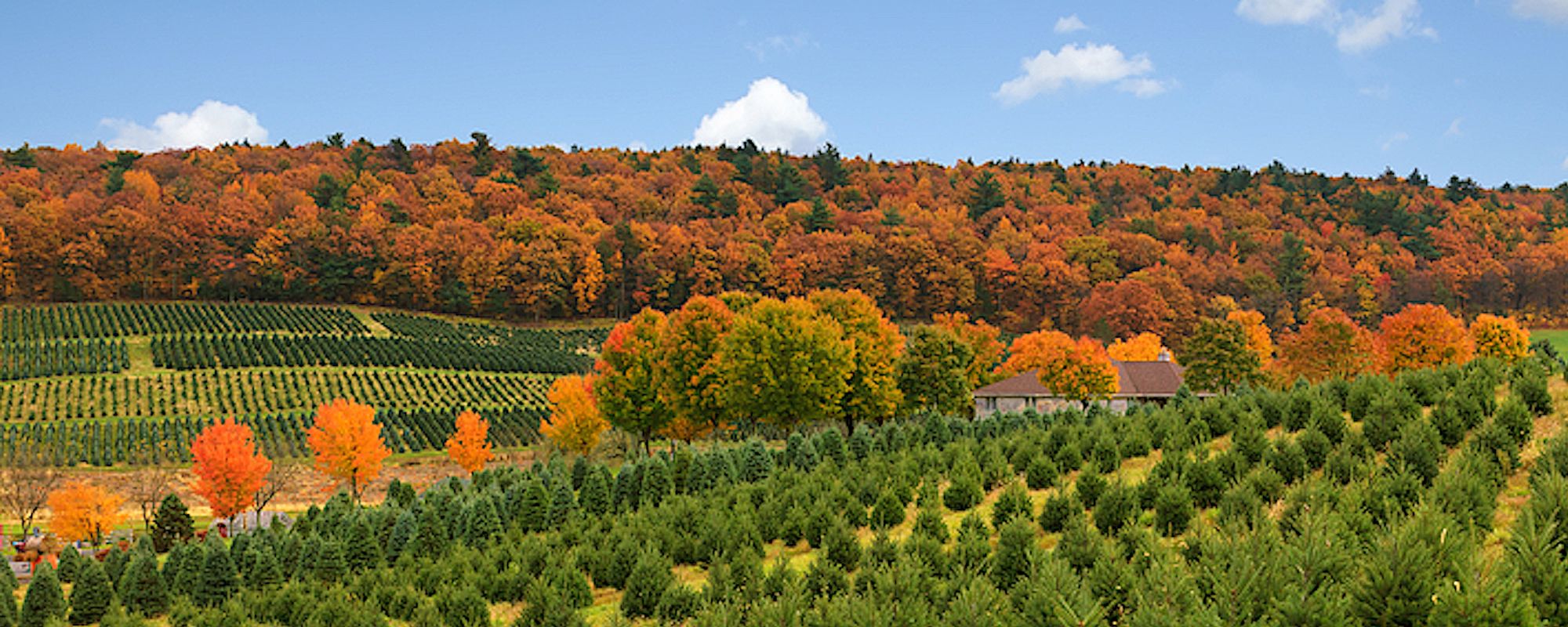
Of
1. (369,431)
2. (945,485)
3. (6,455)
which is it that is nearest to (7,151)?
(6,455)

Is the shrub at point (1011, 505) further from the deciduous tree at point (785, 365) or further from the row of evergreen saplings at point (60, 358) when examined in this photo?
the row of evergreen saplings at point (60, 358)

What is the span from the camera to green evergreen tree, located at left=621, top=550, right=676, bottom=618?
48.4ft

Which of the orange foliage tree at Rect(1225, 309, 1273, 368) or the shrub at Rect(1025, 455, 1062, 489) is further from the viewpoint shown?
the orange foliage tree at Rect(1225, 309, 1273, 368)

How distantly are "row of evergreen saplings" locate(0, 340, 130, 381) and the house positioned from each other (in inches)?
1978

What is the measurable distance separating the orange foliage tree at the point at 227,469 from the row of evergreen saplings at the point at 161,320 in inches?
1559

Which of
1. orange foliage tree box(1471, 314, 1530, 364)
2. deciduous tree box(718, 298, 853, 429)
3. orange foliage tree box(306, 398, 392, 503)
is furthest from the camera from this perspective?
orange foliage tree box(1471, 314, 1530, 364)

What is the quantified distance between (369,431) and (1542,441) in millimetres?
40824

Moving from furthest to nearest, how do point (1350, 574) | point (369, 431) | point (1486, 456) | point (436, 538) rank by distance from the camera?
point (369, 431)
point (436, 538)
point (1486, 456)
point (1350, 574)

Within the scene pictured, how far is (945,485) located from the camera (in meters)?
19.9

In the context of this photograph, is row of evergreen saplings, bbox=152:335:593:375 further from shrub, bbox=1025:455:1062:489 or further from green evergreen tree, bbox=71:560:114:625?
shrub, bbox=1025:455:1062:489

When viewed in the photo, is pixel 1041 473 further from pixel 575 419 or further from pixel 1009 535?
pixel 575 419

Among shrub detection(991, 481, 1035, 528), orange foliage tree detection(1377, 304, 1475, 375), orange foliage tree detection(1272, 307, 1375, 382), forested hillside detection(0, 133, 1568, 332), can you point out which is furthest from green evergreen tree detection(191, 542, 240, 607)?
forested hillside detection(0, 133, 1568, 332)

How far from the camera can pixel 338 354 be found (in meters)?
69.6

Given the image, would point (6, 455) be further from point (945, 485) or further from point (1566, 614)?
point (1566, 614)
